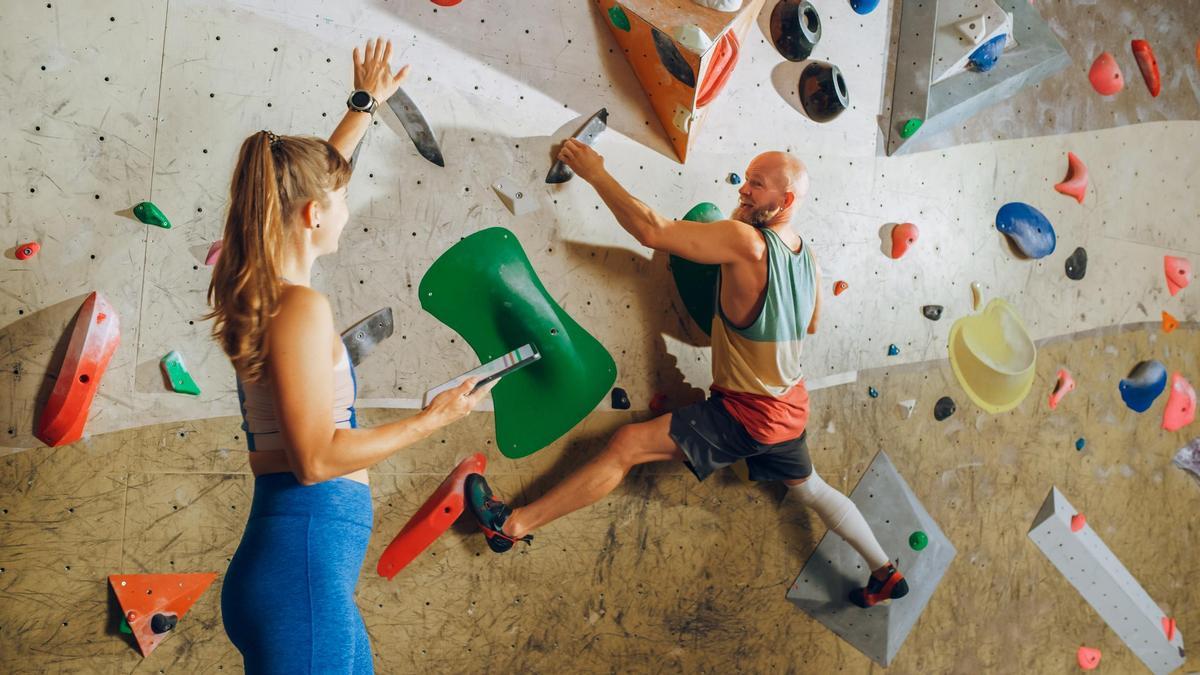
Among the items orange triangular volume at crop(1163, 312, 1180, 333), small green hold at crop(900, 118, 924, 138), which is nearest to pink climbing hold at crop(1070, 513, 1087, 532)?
orange triangular volume at crop(1163, 312, 1180, 333)

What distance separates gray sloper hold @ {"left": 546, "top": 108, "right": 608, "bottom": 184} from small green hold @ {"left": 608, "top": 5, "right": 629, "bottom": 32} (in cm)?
21

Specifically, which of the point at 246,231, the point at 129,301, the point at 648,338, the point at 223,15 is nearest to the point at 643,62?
the point at 648,338

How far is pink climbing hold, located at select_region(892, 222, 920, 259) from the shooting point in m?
2.91

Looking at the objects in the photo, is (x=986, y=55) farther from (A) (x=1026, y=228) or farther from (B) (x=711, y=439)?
(B) (x=711, y=439)

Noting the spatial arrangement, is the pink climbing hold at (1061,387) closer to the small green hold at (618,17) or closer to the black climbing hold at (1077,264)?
the black climbing hold at (1077,264)

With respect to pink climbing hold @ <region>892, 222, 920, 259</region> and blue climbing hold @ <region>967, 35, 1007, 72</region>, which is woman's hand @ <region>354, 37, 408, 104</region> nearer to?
pink climbing hold @ <region>892, 222, 920, 259</region>

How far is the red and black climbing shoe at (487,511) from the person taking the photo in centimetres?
233

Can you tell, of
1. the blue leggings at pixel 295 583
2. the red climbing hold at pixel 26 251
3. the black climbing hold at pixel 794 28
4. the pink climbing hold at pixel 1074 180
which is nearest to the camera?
the blue leggings at pixel 295 583

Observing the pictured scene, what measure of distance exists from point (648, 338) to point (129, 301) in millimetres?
1273

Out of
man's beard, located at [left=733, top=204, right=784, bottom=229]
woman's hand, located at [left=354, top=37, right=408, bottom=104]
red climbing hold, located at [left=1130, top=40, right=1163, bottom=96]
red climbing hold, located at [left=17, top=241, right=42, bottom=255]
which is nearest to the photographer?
red climbing hold, located at [left=17, top=241, right=42, bottom=255]

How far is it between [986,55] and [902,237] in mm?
661

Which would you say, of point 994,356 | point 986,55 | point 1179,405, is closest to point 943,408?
point 994,356

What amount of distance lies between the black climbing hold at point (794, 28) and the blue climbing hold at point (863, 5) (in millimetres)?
186

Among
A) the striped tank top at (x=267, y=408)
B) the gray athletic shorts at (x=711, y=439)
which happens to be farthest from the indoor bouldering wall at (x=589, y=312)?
the striped tank top at (x=267, y=408)
